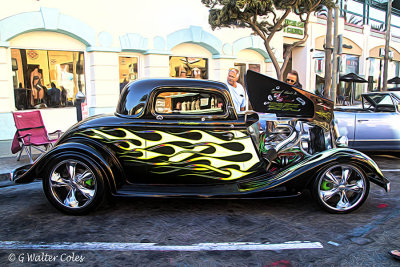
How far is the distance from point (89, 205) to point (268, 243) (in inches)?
83.4

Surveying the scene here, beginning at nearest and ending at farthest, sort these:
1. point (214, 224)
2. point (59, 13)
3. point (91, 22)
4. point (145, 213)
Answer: point (214, 224) < point (145, 213) < point (59, 13) < point (91, 22)

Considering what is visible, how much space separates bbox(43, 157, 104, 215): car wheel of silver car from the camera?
3807 millimetres

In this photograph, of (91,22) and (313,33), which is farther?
(313,33)

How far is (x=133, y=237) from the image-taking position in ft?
10.9

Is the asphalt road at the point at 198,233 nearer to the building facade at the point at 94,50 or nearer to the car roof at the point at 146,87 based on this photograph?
the car roof at the point at 146,87

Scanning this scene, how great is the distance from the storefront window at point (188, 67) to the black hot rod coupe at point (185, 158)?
317 inches

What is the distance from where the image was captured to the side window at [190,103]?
160 inches

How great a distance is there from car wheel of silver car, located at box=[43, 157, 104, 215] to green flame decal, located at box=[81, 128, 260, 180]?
37 cm

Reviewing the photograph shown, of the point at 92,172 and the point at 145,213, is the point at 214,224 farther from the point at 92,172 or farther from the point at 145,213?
the point at 92,172

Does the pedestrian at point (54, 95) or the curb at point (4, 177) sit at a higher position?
the pedestrian at point (54, 95)

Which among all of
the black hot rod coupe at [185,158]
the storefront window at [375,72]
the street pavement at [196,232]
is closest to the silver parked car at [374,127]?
the street pavement at [196,232]

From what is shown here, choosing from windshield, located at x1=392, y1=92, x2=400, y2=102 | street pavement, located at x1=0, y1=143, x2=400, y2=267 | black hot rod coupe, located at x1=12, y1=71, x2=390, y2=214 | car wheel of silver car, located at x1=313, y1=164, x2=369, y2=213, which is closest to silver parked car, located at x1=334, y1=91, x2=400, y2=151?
windshield, located at x1=392, y1=92, x2=400, y2=102

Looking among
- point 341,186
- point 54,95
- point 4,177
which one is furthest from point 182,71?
point 341,186

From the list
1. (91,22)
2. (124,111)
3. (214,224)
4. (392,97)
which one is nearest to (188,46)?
(91,22)
